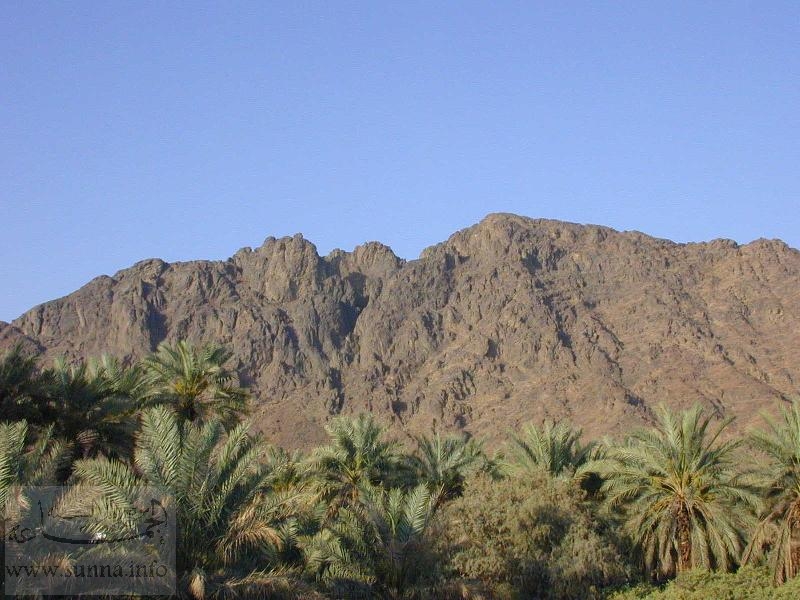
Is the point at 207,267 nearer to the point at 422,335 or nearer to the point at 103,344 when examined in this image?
the point at 103,344

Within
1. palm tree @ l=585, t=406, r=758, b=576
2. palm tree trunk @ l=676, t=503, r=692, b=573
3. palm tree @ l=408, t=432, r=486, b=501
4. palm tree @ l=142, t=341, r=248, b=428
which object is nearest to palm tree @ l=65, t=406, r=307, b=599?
palm tree @ l=585, t=406, r=758, b=576

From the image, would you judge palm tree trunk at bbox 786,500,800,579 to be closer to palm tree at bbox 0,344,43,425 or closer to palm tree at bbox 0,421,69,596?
palm tree at bbox 0,421,69,596

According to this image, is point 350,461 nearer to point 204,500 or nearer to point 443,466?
point 443,466

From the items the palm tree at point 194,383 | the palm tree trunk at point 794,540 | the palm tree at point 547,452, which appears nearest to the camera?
the palm tree trunk at point 794,540

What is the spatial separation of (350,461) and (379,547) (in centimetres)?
1088

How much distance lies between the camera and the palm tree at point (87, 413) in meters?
23.6

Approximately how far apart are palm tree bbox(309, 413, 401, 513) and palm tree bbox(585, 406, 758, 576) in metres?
8.96

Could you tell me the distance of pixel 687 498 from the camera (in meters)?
23.3

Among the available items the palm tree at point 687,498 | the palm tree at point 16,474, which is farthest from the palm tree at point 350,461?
the palm tree at point 16,474

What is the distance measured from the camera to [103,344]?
127688 mm

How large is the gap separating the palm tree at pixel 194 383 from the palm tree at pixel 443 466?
651 centimetres

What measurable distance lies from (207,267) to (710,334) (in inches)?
2862

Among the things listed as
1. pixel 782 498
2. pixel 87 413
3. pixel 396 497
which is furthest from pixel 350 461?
pixel 782 498

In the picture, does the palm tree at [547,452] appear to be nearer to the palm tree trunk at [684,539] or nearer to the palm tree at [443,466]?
the palm tree at [443,466]
